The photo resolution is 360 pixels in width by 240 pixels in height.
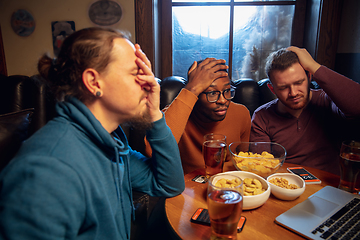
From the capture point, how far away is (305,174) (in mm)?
1057

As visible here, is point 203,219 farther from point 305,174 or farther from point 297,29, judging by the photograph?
point 297,29

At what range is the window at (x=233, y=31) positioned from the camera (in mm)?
2762

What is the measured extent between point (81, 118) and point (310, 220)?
80cm

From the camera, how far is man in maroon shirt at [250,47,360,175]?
1337 millimetres

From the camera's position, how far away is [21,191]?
518 millimetres

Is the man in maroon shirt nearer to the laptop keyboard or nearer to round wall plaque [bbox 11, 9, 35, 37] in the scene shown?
the laptop keyboard

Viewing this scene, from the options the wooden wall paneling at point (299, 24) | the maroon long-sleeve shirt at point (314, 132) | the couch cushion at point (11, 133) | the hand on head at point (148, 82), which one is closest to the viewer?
the hand on head at point (148, 82)

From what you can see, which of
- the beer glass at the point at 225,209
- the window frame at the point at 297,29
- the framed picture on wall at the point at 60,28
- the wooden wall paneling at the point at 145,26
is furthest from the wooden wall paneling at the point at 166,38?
the beer glass at the point at 225,209

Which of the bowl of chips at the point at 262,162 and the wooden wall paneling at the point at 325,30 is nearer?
the bowl of chips at the point at 262,162

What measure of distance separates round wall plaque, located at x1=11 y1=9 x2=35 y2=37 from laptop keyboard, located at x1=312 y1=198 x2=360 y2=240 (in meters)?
3.44

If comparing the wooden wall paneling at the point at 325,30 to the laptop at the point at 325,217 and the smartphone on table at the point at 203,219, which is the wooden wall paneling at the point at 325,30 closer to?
the laptop at the point at 325,217

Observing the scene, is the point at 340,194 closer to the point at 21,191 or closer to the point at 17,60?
the point at 21,191

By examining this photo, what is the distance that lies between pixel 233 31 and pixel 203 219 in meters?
2.64

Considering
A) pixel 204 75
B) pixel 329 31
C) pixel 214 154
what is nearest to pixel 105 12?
pixel 204 75
